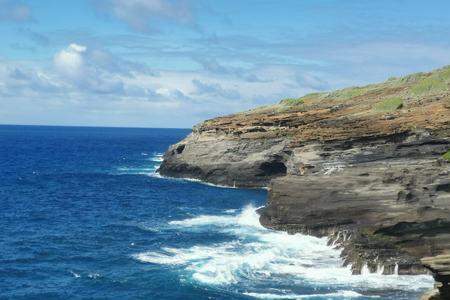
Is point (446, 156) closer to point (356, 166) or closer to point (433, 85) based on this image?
point (356, 166)

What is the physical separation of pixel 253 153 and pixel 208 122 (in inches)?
826

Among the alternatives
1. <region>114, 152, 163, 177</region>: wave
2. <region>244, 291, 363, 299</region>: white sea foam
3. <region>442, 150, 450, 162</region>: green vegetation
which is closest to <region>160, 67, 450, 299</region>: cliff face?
<region>442, 150, 450, 162</region>: green vegetation

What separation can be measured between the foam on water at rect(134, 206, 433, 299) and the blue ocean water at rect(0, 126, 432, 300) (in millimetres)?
84

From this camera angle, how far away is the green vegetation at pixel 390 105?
3369 inches

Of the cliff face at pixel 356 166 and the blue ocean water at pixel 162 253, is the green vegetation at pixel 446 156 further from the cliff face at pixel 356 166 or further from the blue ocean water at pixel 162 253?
the blue ocean water at pixel 162 253

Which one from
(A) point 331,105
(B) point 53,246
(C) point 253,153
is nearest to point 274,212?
(B) point 53,246

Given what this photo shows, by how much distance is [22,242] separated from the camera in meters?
57.1

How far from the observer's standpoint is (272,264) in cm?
4925

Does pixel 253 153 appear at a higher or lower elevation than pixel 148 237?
higher

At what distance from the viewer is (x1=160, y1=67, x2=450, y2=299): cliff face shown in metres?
48.2

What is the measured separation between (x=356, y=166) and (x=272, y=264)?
1751 centimetres

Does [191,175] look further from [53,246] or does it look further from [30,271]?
[30,271]

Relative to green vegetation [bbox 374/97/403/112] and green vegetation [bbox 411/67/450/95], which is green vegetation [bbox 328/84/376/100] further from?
green vegetation [bbox 374/97/403/112]

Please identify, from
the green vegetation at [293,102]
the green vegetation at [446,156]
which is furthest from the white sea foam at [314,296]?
the green vegetation at [293,102]
